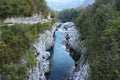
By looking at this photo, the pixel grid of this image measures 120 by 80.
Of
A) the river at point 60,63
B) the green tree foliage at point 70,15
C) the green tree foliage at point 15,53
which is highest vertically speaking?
the green tree foliage at point 70,15

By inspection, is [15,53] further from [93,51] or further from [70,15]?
[70,15]

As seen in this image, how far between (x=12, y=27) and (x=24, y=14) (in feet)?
37.5

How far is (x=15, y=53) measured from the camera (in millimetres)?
25250

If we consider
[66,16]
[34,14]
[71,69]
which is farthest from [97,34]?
[66,16]

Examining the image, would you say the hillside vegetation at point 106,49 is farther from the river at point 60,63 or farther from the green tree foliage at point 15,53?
the green tree foliage at point 15,53

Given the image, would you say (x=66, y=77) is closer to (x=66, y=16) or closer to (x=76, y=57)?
(x=76, y=57)

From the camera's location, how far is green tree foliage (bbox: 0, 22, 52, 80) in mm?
23244

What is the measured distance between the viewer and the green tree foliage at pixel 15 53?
23.2 meters

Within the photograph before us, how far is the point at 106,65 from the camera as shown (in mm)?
21531

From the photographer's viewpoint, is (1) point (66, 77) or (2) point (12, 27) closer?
(2) point (12, 27)

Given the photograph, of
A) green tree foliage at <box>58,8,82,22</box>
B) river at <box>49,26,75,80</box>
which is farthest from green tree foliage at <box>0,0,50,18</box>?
green tree foliage at <box>58,8,82,22</box>

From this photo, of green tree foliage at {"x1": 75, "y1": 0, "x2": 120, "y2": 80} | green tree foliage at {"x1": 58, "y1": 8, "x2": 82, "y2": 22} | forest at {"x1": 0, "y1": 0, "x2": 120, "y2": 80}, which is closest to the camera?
green tree foliage at {"x1": 75, "y1": 0, "x2": 120, "y2": 80}

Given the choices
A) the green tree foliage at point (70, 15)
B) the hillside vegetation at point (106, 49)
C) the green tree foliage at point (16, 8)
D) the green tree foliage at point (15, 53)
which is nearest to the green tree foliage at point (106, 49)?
the hillside vegetation at point (106, 49)

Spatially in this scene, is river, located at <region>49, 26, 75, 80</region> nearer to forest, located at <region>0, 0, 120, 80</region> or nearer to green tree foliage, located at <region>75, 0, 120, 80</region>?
forest, located at <region>0, 0, 120, 80</region>
